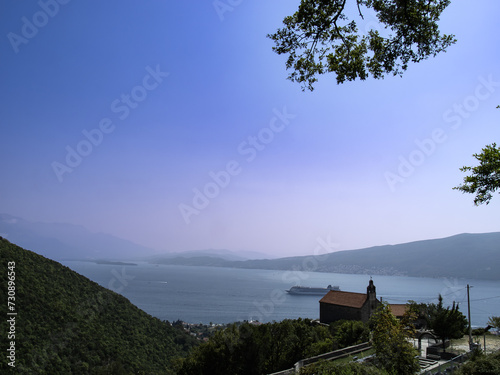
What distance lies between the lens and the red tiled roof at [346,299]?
39094mm

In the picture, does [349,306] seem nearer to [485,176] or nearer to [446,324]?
[446,324]

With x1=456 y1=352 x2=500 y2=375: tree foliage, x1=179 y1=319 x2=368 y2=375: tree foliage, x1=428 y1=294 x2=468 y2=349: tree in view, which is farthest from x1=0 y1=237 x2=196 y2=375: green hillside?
x1=456 y1=352 x2=500 y2=375: tree foliage

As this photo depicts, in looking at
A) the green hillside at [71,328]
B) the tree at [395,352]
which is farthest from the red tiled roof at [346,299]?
the tree at [395,352]

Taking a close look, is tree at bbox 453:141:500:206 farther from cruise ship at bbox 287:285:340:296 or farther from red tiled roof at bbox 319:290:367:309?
cruise ship at bbox 287:285:340:296

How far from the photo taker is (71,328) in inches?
1314

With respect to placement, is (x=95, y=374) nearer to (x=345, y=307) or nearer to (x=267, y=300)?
(x=345, y=307)

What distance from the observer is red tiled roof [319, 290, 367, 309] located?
3909 centimetres

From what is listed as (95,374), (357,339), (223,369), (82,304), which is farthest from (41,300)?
(357,339)

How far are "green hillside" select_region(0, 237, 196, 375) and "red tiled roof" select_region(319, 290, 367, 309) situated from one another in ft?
67.3

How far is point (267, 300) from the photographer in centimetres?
13975

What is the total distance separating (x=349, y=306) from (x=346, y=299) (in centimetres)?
171

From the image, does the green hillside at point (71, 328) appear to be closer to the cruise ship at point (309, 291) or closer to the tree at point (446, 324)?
the tree at point (446, 324)

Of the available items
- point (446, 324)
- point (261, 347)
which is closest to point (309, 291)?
point (261, 347)

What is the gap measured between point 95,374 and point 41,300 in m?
9.43
